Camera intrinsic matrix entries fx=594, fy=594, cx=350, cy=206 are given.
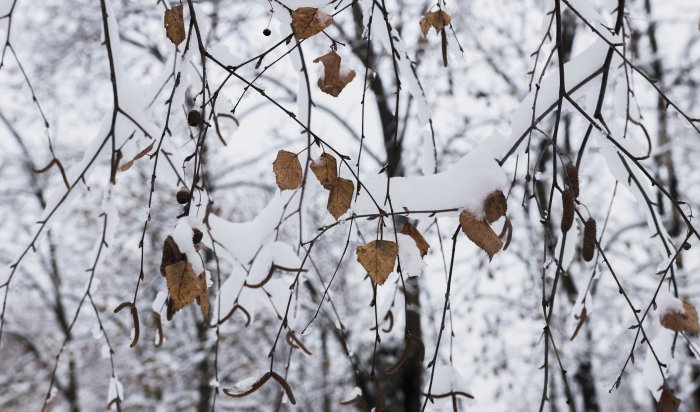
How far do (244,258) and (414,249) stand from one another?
0.70 m

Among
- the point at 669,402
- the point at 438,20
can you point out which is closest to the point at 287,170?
the point at 438,20

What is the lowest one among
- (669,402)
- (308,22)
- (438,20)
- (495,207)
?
(669,402)

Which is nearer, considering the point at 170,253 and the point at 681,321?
the point at 170,253

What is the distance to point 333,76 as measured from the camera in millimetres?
935

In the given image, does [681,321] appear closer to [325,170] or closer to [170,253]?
A: [325,170]

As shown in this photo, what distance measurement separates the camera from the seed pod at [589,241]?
0.92 m

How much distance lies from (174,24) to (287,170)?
305 mm

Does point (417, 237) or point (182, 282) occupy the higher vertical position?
point (417, 237)

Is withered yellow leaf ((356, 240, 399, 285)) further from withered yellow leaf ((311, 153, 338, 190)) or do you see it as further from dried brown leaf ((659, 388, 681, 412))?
dried brown leaf ((659, 388, 681, 412))

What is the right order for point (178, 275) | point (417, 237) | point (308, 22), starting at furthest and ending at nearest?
point (417, 237), point (308, 22), point (178, 275)

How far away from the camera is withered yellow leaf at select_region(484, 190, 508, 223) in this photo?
900 millimetres

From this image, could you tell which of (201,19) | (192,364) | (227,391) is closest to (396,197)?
(227,391)

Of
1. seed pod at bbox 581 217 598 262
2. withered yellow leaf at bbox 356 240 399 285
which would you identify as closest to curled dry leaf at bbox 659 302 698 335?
seed pod at bbox 581 217 598 262

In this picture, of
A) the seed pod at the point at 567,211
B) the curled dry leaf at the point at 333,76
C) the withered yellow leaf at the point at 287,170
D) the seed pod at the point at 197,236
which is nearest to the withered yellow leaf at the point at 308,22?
the curled dry leaf at the point at 333,76
